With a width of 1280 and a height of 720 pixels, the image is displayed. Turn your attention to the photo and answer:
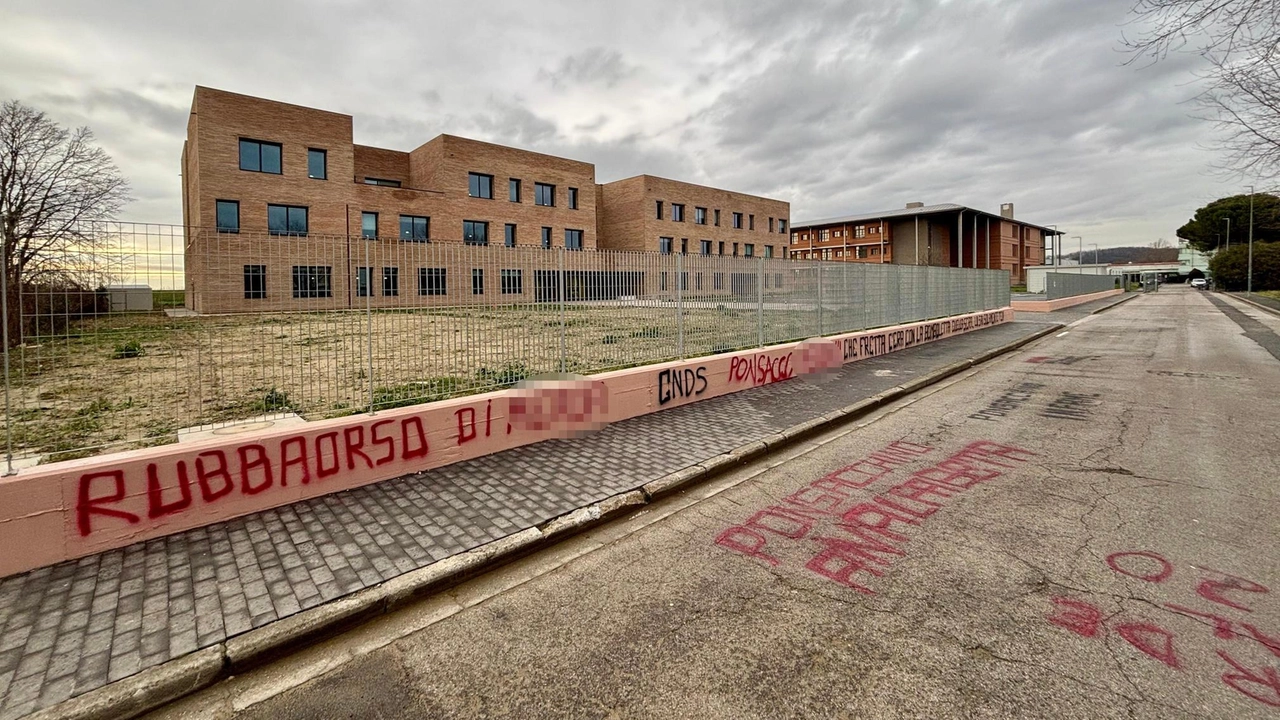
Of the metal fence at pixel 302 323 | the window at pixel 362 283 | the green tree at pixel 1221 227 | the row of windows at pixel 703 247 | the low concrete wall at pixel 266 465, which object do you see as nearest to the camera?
the low concrete wall at pixel 266 465

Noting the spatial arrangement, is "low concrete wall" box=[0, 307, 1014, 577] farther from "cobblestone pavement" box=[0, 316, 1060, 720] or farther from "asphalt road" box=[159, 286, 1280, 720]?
"asphalt road" box=[159, 286, 1280, 720]

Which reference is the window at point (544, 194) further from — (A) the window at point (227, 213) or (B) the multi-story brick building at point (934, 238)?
(B) the multi-story brick building at point (934, 238)

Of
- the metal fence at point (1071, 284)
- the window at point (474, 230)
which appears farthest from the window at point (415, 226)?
the metal fence at point (1071, 284)

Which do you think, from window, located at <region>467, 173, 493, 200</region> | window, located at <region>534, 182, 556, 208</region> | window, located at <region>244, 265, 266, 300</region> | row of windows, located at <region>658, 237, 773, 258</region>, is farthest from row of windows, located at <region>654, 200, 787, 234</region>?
window, located at <region>244, 265, 266, 300</region>

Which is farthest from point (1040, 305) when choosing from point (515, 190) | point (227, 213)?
point (227, 213)

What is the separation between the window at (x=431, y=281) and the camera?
5.52 meters

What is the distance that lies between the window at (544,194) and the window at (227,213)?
1745 centimetres

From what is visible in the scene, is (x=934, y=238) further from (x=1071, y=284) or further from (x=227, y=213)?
(x=227, y=213)

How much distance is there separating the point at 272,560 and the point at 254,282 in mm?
2264

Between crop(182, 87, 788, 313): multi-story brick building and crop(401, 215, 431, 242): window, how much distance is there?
0.28ft

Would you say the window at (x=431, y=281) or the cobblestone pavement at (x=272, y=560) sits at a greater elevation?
the window at (x=431, y=281)

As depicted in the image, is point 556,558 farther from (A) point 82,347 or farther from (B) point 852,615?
(A) point 82,347

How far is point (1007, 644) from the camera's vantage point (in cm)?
276

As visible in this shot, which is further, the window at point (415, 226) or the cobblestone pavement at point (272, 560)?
the window at point (415, 226)
